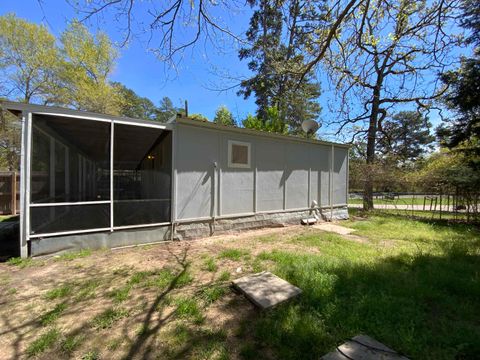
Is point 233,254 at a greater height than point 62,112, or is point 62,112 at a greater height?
point 62,112

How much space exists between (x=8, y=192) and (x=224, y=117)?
50.3ft

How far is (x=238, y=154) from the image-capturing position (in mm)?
6730

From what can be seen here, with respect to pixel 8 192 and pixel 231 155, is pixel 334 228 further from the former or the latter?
pixel 8 192

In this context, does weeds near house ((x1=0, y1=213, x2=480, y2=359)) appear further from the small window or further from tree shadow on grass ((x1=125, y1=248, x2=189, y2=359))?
the small window

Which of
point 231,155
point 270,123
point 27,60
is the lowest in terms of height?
point 231,155

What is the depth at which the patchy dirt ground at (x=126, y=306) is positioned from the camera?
2.21m

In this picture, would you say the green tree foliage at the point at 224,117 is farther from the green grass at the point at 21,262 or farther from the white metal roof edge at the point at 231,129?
the green grass at the point at 21,262

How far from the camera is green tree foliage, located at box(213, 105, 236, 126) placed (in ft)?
65.7

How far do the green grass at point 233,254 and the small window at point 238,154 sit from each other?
2488mm

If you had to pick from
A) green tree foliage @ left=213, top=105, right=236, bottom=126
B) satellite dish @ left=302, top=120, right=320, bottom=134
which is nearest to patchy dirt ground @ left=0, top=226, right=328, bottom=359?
satellite dish @ left=302, top=120, right=320, bottom=134

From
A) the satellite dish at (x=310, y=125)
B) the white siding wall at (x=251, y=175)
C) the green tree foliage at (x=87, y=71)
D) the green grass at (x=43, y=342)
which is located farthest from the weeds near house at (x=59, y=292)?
the green tree foliage at (x=87, y=71)

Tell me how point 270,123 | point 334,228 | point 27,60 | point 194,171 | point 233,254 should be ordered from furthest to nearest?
1. point 27,60
2. point 270,123
3. point 334,228
4. point 194,171
5. point 233,254

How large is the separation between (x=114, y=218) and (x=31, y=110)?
2449mm

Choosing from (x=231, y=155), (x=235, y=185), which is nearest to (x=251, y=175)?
(x=235, y=185)
